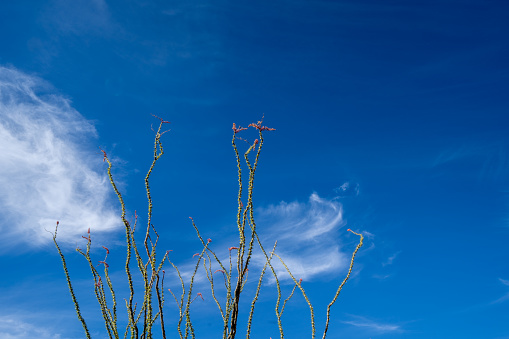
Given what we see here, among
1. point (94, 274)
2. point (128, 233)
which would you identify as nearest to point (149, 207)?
point (128, 233)

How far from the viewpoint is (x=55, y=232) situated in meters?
3.61

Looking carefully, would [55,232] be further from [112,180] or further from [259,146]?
[259,146]

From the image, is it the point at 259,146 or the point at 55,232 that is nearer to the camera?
the point at 259,146

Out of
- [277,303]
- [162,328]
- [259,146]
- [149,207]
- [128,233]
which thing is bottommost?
[162,328]

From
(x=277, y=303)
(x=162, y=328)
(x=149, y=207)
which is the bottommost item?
(x=162, y=328)

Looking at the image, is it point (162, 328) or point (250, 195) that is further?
point (162, 328)

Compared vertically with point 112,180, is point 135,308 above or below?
below

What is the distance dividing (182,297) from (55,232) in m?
1.26

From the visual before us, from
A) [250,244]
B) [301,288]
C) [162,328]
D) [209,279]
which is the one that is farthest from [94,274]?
[301,288]

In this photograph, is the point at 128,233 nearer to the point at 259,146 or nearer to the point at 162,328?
the point at 162,328

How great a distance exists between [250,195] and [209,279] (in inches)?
49.3

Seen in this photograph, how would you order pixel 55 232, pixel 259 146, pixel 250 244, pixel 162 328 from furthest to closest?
1. pixel 55 232
2. pixel 162 328
3. pixel 259 146
4. pixel 250 244

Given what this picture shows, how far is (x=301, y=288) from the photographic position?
3.46 meters

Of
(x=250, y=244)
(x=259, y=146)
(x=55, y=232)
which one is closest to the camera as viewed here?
(x=250, y=244)
